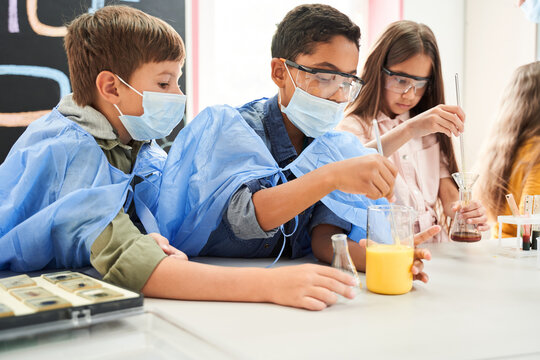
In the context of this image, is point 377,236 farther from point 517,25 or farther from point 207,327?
point 517,25

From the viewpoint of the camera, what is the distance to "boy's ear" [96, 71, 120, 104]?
1221 millimetres

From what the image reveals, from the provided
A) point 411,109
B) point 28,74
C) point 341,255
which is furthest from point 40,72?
point 341,255

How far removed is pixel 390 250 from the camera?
93cm

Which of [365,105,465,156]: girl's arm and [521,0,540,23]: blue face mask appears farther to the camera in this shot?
[521,0,540,23]: blue face mask

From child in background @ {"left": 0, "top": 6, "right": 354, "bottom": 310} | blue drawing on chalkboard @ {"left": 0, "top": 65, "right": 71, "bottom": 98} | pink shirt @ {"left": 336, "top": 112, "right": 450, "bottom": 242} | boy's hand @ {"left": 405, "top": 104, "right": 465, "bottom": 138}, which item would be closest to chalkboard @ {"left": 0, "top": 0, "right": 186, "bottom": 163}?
blue drawing on chalkboard @ {"left": 0, "top": 65, "right": 71, "bottom": 98}

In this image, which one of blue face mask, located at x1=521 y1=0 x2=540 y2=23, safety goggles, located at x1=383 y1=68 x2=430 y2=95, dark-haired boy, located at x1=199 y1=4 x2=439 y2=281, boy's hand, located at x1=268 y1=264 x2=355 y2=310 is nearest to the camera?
boy's hand, located at x1=268 y1=264 x2=355 y2=310

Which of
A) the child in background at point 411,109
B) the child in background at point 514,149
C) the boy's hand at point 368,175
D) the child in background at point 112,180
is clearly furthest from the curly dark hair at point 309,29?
the child in background at point 514,149

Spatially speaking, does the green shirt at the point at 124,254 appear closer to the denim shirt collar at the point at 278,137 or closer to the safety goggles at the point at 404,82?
the denim shirt collar at the point at 278,137

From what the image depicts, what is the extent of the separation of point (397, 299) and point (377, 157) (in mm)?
268

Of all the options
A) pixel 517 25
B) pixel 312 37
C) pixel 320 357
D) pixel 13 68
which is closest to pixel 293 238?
pixel 312 37

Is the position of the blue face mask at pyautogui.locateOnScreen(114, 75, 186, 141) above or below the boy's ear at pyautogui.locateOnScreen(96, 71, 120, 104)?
below

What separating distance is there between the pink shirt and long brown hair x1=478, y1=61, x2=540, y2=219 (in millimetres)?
323

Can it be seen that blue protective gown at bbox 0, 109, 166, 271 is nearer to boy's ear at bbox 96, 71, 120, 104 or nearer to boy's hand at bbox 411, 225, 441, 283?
boy's ear at bbox 96, 71, 120, 104

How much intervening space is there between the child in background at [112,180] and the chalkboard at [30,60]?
1.06m
